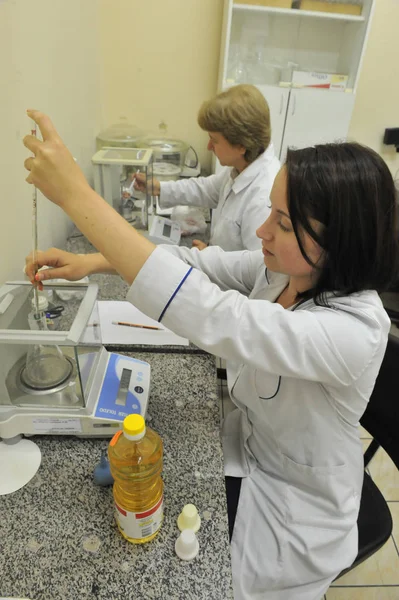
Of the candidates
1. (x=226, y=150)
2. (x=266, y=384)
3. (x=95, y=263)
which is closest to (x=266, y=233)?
(x=266, y=384)

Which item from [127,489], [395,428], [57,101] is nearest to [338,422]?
[395,428]

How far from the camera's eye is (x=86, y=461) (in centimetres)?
83

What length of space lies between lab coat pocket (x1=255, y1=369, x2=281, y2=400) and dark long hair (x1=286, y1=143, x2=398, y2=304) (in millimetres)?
190

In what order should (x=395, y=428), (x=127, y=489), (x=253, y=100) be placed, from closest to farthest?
(x=127, y=489) < (x=395, y=428) < (x=253, y=100)

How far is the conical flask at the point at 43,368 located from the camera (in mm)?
870

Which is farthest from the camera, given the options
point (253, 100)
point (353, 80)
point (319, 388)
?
point (353, 80)

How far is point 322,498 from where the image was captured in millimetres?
850

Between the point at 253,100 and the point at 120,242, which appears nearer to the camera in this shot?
the point at 120,242

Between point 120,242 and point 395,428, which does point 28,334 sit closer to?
point 120,242

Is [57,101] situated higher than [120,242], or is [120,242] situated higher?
[57,101]

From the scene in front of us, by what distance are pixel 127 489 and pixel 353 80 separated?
258 cm

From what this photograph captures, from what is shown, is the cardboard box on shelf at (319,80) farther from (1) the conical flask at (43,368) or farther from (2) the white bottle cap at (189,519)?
(2) the white bottle cap at (189,519)

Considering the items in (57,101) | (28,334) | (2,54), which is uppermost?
(2,54)

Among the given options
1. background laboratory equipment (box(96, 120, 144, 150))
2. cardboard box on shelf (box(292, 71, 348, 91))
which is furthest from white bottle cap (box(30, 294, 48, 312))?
cardboard box on shelf (box(292, 71, 348, 91))
